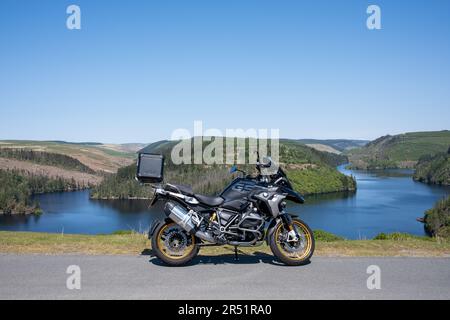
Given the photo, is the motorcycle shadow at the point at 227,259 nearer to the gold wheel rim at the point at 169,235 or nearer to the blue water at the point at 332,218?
the gold wheel rim at the point at 169,235

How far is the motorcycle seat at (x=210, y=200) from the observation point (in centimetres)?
887

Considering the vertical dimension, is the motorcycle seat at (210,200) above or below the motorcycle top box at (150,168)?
below

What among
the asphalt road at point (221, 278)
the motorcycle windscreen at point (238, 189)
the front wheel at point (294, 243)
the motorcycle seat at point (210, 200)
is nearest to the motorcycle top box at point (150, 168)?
the motorcycle seat at point (210, 200)

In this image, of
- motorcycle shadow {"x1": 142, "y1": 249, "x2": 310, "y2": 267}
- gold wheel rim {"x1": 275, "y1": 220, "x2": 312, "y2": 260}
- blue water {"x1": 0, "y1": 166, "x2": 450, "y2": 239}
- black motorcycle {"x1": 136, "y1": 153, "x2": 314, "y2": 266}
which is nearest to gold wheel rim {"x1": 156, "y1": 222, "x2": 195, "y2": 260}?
black motorcycle {"x1": 136, "y1": 153, "x2": 314, "y2": 266}

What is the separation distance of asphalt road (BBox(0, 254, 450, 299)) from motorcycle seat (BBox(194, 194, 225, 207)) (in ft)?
3.75

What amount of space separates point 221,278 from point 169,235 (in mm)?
1682

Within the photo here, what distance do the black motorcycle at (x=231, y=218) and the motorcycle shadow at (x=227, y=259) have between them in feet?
0.83

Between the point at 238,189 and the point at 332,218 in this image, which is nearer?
the point at 238,189

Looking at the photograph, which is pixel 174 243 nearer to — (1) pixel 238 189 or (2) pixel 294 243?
(1) pixel 238 189

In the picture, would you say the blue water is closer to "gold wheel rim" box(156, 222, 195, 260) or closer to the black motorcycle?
the black motorcycle

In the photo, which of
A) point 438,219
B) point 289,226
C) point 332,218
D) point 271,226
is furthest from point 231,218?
point 332,218

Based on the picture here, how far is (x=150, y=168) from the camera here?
8883mm

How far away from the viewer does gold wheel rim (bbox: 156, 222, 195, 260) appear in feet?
28.1
